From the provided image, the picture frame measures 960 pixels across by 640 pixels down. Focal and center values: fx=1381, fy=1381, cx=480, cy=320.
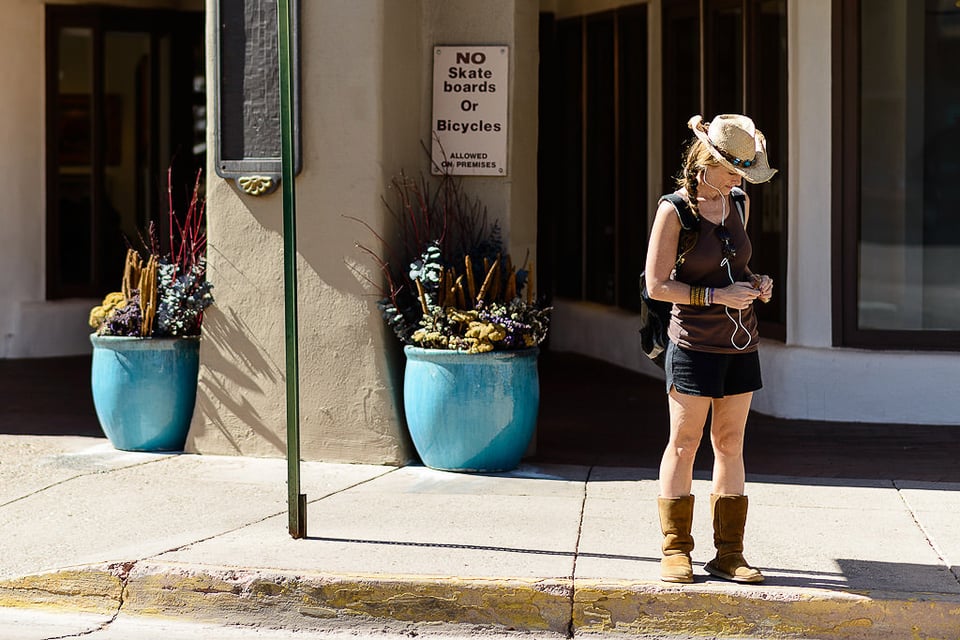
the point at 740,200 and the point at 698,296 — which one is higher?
the point at 740,200

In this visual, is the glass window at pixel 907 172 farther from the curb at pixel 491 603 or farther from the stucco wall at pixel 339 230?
the curb at pixel 491 603

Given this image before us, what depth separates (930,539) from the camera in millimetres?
6211

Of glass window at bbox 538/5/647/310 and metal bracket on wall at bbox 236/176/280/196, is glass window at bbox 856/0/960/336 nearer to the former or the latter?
glass window at bbox 538/5/647/310

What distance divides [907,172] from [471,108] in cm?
312

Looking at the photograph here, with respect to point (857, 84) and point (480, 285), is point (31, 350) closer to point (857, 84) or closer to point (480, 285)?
point (480, 285)

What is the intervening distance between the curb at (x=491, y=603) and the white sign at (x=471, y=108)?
301cm

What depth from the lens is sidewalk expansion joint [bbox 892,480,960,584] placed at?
18.7 ft

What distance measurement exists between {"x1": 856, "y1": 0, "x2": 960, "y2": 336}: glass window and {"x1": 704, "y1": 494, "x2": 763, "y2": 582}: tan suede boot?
3.91m

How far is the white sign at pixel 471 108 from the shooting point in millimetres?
7762

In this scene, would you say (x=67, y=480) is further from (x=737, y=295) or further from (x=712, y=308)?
(x=737, y=295)

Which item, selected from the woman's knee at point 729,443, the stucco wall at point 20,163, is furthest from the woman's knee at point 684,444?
the stucco wall at point 20,163

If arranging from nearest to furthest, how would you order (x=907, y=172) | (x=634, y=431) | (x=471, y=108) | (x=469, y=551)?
1. (x=469, y=551)
2. (x=471, y=108)
3. (x=634, y=431)
4. (x=907, y=172)

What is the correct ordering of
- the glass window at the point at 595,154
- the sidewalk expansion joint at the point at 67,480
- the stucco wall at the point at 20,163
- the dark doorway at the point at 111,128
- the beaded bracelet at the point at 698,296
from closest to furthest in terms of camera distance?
the beaded bracelet at the point at 698,296 → the sidewalk expansion joint at the point at 67,480 → the glass window at the point at 595,154 → the stucco wall at the point at 20,163 → the dark doorway at the point at 111,128

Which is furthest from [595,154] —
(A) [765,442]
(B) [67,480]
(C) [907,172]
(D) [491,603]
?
(D) [491,603]
